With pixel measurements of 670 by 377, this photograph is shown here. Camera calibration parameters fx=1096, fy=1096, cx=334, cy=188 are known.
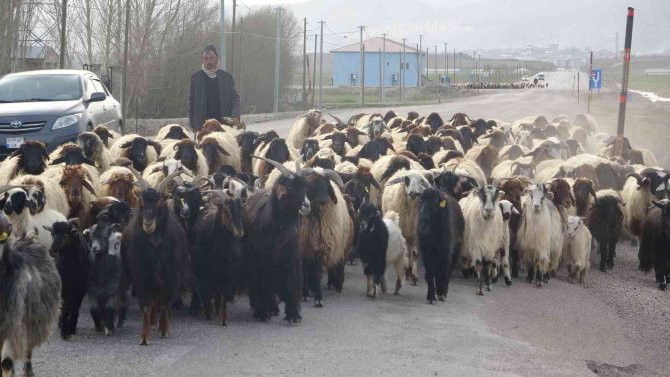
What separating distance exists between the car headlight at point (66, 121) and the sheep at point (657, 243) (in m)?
8.20

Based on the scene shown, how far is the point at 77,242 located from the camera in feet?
30.8

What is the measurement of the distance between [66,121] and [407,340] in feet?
26.4

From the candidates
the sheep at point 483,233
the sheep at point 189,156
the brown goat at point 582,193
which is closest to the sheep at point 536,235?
the sheep at point 483,233

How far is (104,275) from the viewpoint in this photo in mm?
9508

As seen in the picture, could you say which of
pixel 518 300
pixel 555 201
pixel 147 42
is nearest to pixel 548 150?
pixel 555 201

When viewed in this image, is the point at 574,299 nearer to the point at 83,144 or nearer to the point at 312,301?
the point at 312,301

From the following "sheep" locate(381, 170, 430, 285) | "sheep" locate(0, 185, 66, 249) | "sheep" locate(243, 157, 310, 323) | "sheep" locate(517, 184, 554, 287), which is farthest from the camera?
"sheep" locate(517, 184, 554, 287)

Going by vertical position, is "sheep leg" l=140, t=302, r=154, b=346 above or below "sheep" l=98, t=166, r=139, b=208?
below

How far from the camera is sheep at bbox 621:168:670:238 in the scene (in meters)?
16.5

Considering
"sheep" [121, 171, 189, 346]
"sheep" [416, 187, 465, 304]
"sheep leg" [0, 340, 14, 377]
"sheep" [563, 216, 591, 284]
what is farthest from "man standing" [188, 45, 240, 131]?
"sheep leg" [0, 340, 14, 377]

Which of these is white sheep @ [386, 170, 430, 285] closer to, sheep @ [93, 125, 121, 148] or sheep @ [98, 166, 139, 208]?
sheep @ [98, 166, 139, 208]

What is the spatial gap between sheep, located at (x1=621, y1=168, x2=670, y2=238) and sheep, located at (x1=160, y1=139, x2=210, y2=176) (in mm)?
6508

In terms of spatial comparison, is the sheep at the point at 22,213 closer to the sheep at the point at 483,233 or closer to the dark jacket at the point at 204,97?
the sheep at the point at 483,233

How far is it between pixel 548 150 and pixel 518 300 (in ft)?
24.4
